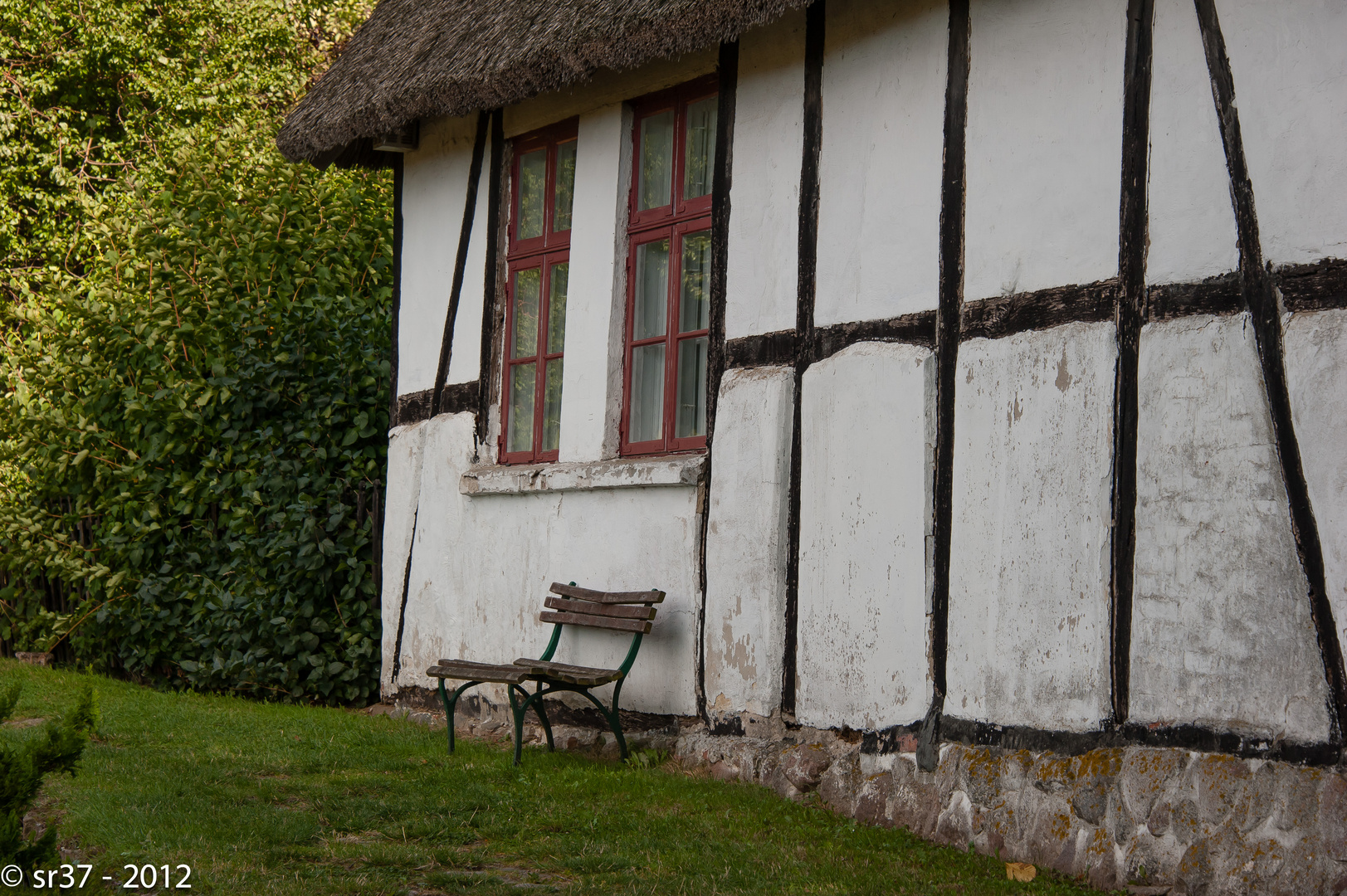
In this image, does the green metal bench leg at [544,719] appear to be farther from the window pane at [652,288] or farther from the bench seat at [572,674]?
the window pane at [652,288]

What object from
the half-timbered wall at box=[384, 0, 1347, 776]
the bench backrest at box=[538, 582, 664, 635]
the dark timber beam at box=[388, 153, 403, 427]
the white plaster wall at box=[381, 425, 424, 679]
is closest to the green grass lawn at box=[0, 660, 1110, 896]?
the half-timbered wall at box=[384, 0, 1347, 776]

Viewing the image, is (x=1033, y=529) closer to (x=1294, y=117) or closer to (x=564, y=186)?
(x=1294, y=117)

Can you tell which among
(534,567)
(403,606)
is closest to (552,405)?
(534,567)

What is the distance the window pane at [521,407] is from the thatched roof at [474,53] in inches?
55.8

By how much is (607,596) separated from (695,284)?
152 cm

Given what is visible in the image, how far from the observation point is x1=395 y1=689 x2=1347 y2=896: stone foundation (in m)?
3.50

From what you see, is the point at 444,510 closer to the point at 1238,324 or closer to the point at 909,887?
the point at 909,887

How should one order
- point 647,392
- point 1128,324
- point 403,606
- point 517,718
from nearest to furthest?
point 1128,324, point 517,718, point 647,392, point 403,606

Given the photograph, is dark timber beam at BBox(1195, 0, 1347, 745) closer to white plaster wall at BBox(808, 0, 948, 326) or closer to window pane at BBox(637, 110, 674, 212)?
white plaster wall at BBox(808, 0, 948, 326)

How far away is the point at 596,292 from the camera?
622 cm

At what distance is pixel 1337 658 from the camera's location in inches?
138

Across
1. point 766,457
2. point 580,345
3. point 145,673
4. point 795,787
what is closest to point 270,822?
point 795,787

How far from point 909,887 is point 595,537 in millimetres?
2616

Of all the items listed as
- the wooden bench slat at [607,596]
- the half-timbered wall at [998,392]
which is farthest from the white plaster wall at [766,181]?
the wooden bench slat at [607,596]
